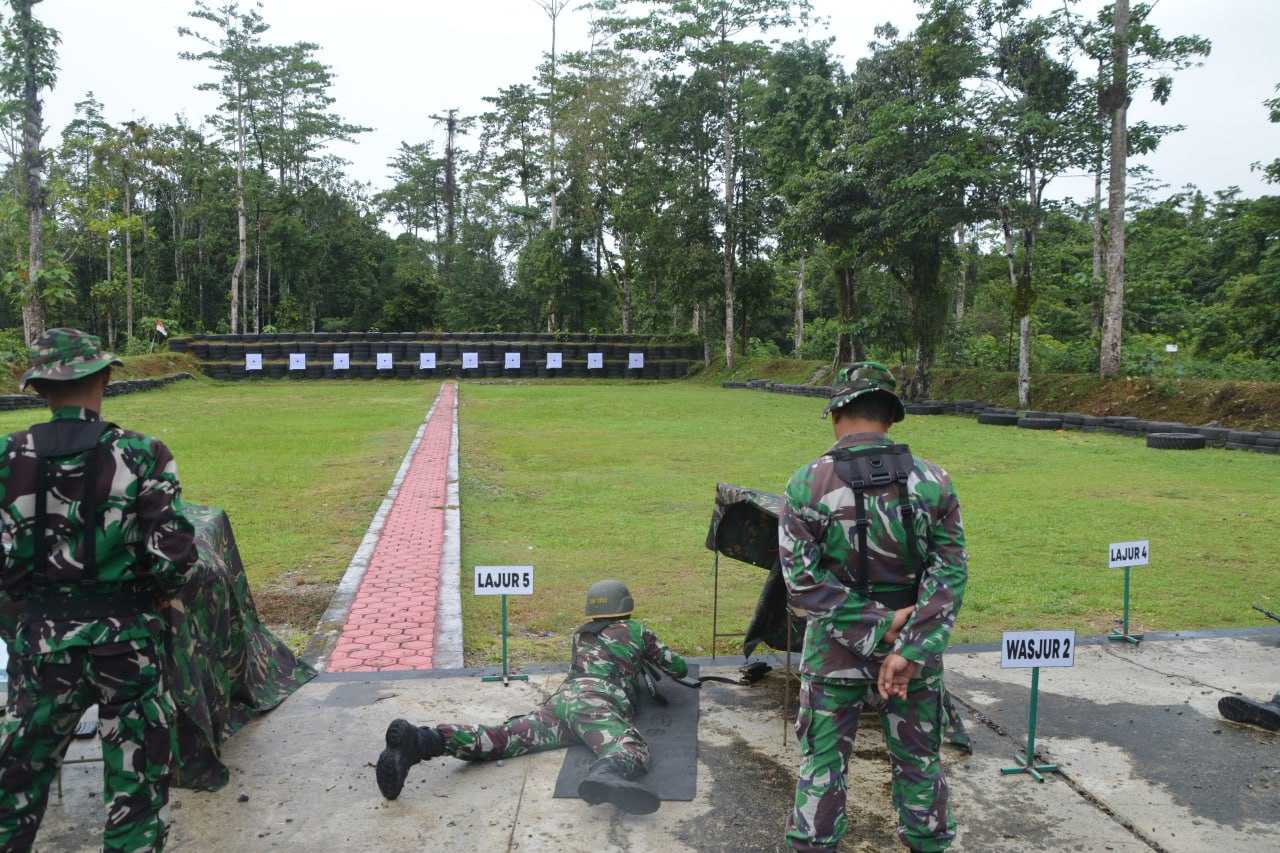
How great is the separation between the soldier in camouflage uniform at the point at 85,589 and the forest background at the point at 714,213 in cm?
1824

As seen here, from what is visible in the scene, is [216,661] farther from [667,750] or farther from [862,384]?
[862,384]

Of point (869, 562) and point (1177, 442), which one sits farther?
point (1177, 442)

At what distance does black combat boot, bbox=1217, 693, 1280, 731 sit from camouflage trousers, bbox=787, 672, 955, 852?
6.87ft

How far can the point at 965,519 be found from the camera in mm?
8383

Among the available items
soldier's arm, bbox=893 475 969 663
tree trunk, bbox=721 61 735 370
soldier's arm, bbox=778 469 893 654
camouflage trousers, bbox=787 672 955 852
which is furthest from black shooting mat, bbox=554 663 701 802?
tree trunk, bbox=721 61 735 370

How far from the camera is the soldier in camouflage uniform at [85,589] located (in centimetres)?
245

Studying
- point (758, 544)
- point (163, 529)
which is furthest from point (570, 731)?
point (163, 529)

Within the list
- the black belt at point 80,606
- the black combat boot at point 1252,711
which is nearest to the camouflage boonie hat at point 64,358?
the black belt at point 80,606

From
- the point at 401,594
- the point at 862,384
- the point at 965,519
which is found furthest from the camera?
the point at 965,519

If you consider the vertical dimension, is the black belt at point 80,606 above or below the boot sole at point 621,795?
above

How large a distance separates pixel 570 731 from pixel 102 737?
165 cm

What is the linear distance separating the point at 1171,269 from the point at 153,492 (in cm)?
3294

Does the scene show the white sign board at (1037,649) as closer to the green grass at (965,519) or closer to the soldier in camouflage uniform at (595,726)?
the soldier in camouflage uniform at (595,726)

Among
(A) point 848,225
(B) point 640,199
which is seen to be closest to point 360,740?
(A) point 848,225
